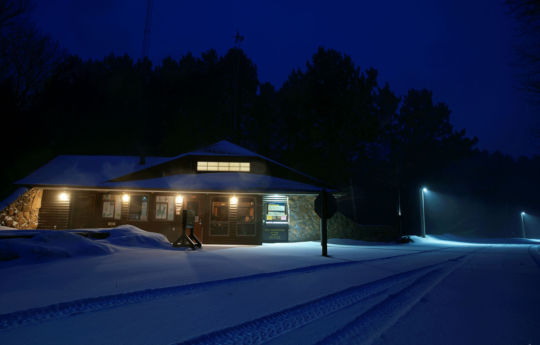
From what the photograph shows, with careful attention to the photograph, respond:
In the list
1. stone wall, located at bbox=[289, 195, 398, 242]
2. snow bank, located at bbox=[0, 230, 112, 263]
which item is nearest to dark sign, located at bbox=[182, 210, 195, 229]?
snow bank, located at bbox=[0, 230, 112, 263]

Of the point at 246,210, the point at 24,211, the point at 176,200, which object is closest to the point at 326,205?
the point at 246,210

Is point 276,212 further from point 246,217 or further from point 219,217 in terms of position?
point 219,217

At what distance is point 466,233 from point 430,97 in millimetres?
21152

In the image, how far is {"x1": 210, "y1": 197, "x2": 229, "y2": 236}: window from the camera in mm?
15773

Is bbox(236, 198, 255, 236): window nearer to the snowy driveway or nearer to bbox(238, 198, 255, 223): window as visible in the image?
bbox(238, 198, 255, 223): window

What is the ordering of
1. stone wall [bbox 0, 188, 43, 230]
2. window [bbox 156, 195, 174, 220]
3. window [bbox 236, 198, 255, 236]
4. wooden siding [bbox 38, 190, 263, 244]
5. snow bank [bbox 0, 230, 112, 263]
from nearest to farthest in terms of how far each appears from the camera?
snow bank [bbox 0, 230, 112, 263], wooden siding [bbox 38, 190, 263, 244], window [bbox 236, 198, 255, 236], window [bbox 156, 195, 174, 220], stone wall [bbox 0, 188, 43, 230]

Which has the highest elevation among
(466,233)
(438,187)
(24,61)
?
(24,61)

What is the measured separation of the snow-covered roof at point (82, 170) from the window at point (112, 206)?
0.98 m

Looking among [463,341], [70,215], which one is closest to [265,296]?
[463,341]

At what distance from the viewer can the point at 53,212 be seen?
53.7 ft

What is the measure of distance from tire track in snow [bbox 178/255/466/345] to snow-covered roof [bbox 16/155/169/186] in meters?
15.6

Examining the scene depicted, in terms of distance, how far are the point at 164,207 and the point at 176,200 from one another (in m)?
0.81

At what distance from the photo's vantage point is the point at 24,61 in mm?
25047

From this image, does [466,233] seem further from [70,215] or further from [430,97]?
[70,215]
